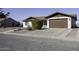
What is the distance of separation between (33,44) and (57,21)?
1615mm

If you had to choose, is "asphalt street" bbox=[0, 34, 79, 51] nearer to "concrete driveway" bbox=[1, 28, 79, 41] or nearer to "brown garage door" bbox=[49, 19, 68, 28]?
"concrete driveway" bbox=[1, 28, 79, 41]

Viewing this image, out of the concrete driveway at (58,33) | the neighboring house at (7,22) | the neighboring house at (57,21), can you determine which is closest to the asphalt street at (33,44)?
the concrete driveway at (58,33)

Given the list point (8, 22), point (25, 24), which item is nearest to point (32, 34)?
point (25, 24)

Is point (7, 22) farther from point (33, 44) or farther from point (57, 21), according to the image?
point (57, 21)

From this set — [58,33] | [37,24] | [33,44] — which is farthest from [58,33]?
[33,44]

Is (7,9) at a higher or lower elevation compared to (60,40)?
higher

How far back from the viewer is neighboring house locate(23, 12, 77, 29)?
31.1 ft

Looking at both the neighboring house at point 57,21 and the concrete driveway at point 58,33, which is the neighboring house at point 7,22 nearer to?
the neighboring house at point 57,21

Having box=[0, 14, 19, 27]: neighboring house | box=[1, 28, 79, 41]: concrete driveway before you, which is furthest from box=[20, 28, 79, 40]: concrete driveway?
box=[0, 14, 19, 27]: neighboring house
